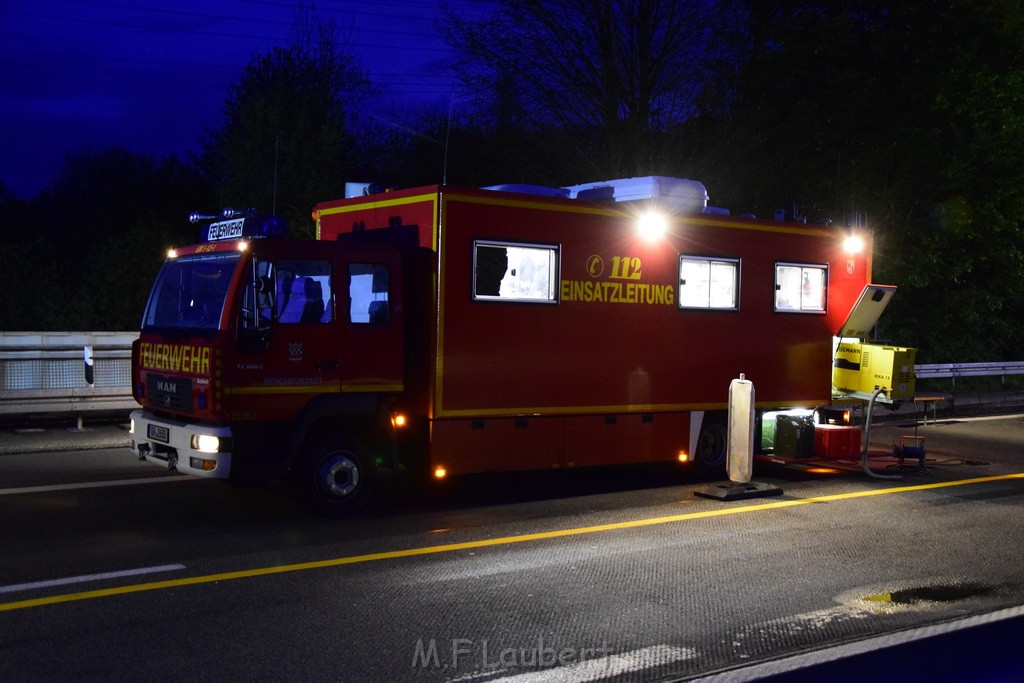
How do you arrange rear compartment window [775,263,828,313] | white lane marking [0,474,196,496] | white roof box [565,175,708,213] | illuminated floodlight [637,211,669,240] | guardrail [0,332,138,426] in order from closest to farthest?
white lane marking [0,474,196,496]
illuminated floodlight [637,211,669,240]
white roof box [565,175,708,213]
rear compartment window [775,263,828,313]
guardrail [0,332,138,426]

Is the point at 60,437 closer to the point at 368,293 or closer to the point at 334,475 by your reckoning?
the point at 334,475

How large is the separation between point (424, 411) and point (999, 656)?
678 cm

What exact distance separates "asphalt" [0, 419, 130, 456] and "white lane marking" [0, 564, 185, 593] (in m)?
5.97

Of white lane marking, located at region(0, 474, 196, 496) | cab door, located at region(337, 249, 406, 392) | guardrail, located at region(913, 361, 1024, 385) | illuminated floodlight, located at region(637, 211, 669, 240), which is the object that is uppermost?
illuminated floodlight, located at region(637, 211, 669, 240)

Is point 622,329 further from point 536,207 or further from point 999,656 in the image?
point 999,656

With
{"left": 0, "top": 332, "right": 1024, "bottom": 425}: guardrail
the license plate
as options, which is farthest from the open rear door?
{"left": 0, "top": 332, "right": 1024, "bottom": 425}: guardrail

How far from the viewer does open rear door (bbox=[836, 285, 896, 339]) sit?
44.0ft

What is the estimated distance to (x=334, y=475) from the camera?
9.38m

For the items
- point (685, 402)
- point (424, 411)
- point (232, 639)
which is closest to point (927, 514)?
point (685, 402)

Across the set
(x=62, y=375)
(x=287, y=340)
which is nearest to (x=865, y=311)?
(x=287, y=340)

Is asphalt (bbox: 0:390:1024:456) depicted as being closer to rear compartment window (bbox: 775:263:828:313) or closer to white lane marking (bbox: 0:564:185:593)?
rear compartment window (bbox: 775:263:828:313)

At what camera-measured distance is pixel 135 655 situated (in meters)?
5.64

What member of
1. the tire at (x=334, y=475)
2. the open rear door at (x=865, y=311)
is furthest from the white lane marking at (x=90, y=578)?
the open rear door at (x=865, y=311)

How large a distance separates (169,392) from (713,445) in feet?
20.0
